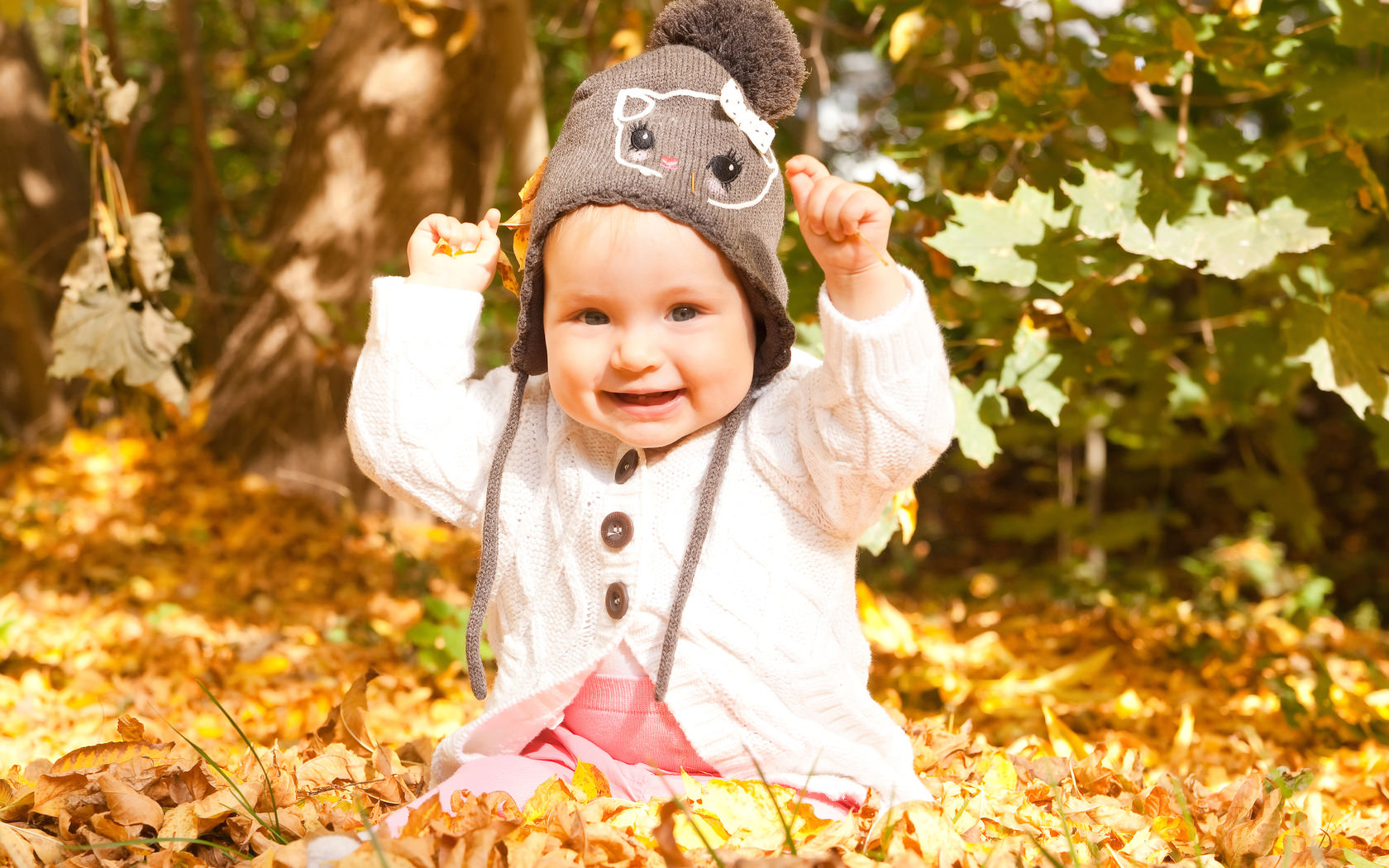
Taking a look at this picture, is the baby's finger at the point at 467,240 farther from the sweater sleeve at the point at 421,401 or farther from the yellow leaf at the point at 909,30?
the yellow leaf at the point at 909,30

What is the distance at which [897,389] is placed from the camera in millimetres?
1506

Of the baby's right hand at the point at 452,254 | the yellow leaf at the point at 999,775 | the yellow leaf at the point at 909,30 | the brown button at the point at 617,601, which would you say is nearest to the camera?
the brown button at the point at 617,601

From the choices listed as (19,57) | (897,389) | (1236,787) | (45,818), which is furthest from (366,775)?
(19,57)

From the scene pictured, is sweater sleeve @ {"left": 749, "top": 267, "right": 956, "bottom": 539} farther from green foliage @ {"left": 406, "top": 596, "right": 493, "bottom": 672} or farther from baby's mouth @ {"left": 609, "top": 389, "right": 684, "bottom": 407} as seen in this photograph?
green foliage @ {"left": 406, "top": 596, "right": 493, "bottom": 672}

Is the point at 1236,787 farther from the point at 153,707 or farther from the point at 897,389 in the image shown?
the point at 153,707

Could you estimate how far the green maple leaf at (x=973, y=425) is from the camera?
2285 mm

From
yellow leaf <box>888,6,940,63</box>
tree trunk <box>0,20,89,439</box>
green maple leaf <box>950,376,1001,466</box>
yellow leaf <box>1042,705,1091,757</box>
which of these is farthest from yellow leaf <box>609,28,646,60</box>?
tree trunk <box>0,20,89,439</box>

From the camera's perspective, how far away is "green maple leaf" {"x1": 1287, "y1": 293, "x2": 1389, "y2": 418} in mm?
2223

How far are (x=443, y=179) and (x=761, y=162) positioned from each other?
312 centimetres

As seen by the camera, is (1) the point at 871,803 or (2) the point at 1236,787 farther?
(2) the point at 1236,787

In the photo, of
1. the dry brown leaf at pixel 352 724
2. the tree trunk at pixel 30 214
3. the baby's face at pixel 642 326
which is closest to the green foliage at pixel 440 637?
the dry brown leaf at pixel 352 724

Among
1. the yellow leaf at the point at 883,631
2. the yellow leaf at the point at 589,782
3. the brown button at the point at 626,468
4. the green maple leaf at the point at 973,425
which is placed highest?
the brown button at the point at 626,468

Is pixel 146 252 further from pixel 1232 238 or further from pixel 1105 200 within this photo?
pixel 1232 238

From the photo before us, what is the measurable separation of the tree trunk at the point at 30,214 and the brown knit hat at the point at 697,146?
4087mm
